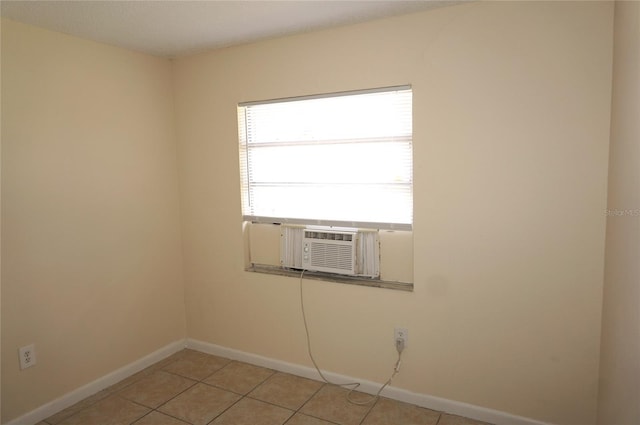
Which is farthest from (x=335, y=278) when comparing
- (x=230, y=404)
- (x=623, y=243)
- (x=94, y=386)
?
(x=94, y=386)

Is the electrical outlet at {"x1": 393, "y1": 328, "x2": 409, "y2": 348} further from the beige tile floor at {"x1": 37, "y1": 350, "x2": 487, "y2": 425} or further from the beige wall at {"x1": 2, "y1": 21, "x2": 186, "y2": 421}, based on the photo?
the beige wall at {"x1": 2, "y1": 21, "x2": 186, "y2": 421}

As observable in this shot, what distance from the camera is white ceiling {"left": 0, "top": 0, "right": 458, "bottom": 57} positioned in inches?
84.4

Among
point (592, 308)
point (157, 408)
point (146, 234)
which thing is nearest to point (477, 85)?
point (592, 308)

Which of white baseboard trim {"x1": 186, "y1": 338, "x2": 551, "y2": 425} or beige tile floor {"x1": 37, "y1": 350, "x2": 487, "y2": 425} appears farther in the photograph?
beige tile floor {"x1": 37, "y1": 350, "x2": 487, "y2": 425}

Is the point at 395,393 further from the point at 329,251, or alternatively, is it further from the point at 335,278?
the point at 329,251

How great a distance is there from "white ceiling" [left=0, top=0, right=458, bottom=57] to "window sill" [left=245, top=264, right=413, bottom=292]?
156cm

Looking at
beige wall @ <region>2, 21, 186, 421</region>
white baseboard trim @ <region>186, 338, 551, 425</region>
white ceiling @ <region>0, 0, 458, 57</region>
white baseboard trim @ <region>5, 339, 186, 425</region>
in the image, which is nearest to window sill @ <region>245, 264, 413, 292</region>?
white baseboard trim @ <region>186, 338, 551, 425</region>

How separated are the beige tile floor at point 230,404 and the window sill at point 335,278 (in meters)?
0.70

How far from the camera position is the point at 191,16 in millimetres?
2311

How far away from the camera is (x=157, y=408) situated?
8.48ft

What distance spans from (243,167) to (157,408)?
1650 mm

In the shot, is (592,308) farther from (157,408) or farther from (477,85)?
(157,408)

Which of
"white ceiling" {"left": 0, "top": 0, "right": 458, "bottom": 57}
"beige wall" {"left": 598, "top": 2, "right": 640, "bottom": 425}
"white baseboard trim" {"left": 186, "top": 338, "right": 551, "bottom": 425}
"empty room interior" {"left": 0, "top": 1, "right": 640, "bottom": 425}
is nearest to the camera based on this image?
"beige wall" {"left": 598, "top": 2, "right": 640, "bottom": 425}

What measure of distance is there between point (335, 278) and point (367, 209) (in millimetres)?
511
